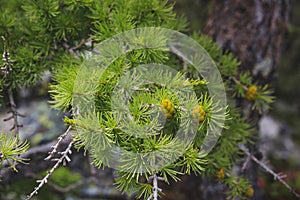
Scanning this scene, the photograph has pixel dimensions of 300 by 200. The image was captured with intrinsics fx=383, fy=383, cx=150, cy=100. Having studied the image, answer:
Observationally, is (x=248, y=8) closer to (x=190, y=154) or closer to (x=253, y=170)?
(x=253, y=170)

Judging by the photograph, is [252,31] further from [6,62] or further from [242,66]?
[6,62]

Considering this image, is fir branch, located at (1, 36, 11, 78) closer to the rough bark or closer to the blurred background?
the blurred background

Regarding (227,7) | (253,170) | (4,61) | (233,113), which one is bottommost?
(253,170)

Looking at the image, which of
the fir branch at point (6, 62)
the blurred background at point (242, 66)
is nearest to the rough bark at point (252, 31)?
the blurred background at point (242, 66)

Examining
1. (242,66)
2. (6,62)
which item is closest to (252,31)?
(242,66)

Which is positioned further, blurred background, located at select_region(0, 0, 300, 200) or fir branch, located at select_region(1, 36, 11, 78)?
blurred background, located at select_region(0, 0, 300, 200)

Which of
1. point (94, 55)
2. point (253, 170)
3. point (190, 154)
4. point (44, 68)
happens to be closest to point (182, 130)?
point (190, 154)

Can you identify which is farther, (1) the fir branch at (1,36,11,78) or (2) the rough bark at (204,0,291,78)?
(2) the rough bark at (204,0,291,78)

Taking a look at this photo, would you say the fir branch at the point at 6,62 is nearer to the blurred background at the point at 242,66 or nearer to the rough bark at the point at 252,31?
the blurred background at the point at 242,66

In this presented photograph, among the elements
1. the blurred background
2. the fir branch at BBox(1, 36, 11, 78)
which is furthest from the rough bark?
the fir branch at BBox(1, 36, 11, 78)

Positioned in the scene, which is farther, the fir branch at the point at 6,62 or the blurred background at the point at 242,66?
the blurred background at the point at 242,66

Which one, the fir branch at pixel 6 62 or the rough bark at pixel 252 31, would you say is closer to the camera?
the fir branch at pixel 6 62
